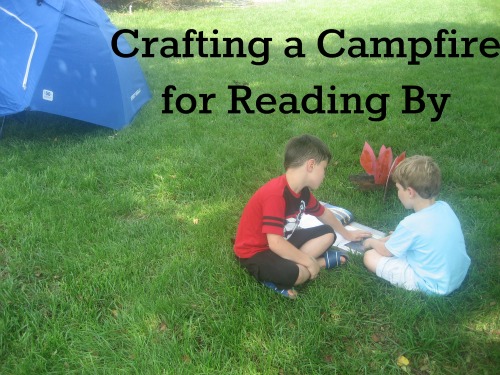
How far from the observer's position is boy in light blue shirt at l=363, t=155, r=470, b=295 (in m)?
2.69

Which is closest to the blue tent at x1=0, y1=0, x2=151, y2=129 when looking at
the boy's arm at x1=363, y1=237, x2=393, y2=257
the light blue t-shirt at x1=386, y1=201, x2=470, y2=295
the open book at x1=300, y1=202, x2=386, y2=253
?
the open book at x1=300, y1=202, x2=386, y2=253

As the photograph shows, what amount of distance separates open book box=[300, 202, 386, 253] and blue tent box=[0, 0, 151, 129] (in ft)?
9.07

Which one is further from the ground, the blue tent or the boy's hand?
the blue tent

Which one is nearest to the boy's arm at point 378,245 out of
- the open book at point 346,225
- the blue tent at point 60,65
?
the open book at point 346,225

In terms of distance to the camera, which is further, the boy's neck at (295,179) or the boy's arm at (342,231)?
the boy's arm at (342,231)

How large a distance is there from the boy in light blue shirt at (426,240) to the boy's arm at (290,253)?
0.46 meters

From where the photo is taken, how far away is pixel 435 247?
2.68 m

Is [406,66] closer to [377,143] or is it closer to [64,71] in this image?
Result: [377,143]

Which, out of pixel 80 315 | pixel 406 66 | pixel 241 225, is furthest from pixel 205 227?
pixel 406 66

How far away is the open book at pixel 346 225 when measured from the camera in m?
3.37

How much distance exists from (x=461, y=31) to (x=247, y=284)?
9.19 metres

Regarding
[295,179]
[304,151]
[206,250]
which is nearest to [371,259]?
[295,179]

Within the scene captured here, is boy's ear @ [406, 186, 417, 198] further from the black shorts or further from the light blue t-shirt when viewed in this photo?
the black shorts

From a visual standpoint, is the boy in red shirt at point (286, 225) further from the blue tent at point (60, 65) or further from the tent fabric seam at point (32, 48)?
the tent fabric seam at point (32, 48)
